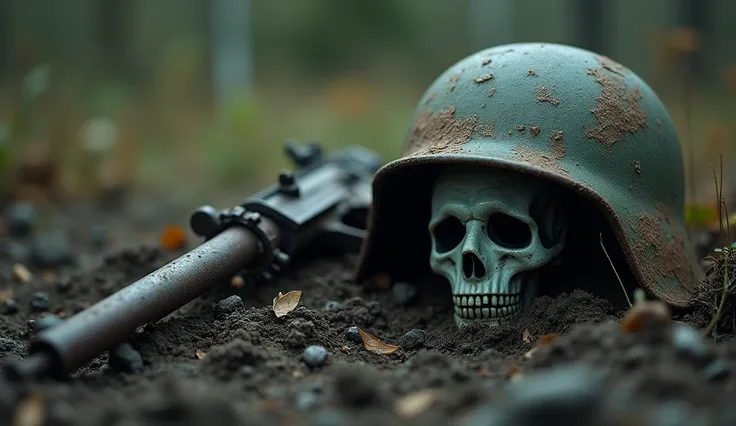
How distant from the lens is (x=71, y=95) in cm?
747

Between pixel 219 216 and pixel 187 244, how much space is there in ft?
4.29

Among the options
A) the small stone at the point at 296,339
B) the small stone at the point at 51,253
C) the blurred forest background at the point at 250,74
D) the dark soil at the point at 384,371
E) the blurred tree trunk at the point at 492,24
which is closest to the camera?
the dark soil at the point at 384,371

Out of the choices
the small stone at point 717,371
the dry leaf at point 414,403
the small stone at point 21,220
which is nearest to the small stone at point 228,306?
the dry leaf at point 414,403

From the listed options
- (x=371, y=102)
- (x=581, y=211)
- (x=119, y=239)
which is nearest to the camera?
(x=581, y=211)

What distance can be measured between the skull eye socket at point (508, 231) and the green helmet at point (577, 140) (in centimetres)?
29

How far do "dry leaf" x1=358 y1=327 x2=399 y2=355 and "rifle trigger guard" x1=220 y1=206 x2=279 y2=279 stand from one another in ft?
2.26

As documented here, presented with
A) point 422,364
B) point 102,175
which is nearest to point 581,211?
point 422,364

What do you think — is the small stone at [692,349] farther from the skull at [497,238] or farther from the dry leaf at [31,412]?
the dry leaf at [31,412]

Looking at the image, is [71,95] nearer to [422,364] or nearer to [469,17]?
[469,17]

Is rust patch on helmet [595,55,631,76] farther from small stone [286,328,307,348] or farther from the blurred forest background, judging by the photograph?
the blurred forest background

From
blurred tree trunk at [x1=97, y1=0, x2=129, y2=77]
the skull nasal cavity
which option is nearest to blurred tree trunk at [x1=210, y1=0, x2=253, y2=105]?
blurred tree trunk at [x1=97, y1=0, x2=129, y2=77]

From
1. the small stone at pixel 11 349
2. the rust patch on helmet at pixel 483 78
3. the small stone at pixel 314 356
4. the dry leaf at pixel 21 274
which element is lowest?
the dry leaf at pixel 21 274

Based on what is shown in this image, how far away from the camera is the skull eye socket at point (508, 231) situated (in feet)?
10.5

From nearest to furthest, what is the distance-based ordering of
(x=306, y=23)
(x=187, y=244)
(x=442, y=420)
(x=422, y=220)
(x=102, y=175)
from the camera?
1. (x=442, y=420)
2. (x=422, y=220)
3. (x=187, y=244)
4. (x=102, y=175)
5. (x=306, y=23)
